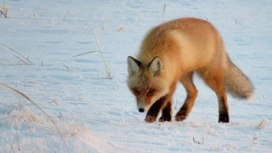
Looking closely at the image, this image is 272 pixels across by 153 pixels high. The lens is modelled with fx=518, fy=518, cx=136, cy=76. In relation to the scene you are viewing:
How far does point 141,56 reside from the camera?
6387 millimetres

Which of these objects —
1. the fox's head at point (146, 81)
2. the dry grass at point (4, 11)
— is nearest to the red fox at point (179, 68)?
the fox's head at point (146, 81)

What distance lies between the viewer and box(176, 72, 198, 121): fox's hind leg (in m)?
7.03

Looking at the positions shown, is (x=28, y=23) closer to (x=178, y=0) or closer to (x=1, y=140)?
(x=178, y=0)

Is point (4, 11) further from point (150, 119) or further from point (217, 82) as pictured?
point (150, 119)

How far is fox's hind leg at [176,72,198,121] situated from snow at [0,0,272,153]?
0.16 m

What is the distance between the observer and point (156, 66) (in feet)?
19.7

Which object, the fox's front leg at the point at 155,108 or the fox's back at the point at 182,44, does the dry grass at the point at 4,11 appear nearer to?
the fox's back at the point at 182,44

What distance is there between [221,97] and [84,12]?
913 cm

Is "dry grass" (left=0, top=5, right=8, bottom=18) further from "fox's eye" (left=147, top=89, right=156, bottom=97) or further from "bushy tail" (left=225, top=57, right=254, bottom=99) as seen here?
"fox's eye" (left=147, top=89, right=156, bottom=97)

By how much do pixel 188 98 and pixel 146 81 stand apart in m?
1.38

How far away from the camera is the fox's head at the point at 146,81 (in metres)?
5.97

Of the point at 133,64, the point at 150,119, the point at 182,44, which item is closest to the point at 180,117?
the point at 150,119

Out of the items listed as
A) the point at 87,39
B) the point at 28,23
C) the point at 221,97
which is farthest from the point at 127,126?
the point at 28,23

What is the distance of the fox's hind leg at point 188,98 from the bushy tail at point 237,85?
529mm
